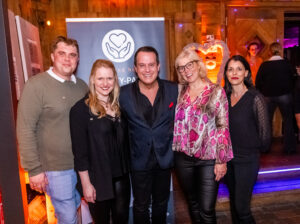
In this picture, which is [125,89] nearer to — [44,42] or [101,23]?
[101,23]

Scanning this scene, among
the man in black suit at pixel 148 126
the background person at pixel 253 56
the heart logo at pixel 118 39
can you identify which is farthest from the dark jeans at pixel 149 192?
the background person at pixel 253 56

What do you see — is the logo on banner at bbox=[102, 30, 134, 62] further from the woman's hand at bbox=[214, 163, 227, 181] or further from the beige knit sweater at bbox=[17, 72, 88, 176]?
the woman's hand at bbox=[214, 163, 227, 181]

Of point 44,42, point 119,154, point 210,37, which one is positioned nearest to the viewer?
point 119,154

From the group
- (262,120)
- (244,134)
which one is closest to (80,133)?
(244,134)

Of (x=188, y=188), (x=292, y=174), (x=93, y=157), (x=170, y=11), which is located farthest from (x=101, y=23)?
(x=292, y=174)

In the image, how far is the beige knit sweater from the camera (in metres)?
1.84

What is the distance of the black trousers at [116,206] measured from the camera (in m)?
1.90

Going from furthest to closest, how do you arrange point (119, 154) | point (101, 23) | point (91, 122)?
point (101, 23) < point (119, 154) < point (91, 122)

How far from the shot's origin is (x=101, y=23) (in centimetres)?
266

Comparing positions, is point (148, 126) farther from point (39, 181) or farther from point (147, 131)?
point (39, 181)

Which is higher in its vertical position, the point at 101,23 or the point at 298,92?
the point at 101,23

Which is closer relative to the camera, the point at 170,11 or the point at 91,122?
the point at 91,122

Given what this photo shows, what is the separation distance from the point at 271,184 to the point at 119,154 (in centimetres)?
247

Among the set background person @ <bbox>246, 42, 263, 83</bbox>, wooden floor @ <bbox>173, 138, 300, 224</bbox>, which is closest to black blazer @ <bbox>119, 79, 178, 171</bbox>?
wooden floor @ <bbox>173, 138, 300, 224</bbox>
